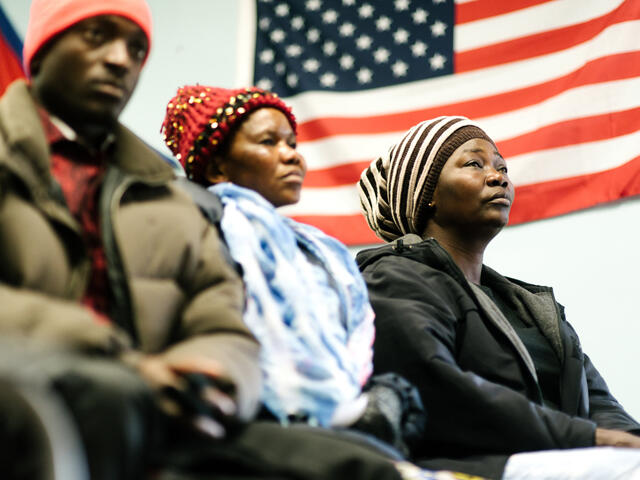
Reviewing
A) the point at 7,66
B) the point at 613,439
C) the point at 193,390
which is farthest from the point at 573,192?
the point at 193,390

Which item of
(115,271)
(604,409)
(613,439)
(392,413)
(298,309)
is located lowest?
(604,409)

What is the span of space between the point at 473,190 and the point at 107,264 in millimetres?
1311

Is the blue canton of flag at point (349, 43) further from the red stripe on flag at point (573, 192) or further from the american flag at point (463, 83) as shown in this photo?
the red stripe on flag at point (573, 192)

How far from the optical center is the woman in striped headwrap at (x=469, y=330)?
6.09ft

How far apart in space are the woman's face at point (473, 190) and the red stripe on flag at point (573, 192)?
2.37 ft

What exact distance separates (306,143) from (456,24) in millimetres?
711

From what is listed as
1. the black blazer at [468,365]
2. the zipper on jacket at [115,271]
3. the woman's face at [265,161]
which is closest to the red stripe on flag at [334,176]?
the black blazer at [468,365]

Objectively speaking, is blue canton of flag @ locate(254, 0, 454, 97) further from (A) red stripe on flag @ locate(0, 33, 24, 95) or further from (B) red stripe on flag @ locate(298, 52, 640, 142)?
(A) red stripe on flag @ locate(0, 33, 24, 95)

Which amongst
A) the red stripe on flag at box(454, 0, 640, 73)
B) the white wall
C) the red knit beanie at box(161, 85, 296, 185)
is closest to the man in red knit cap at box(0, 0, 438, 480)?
the red knit beanie at box(161, 85, 296, 185)

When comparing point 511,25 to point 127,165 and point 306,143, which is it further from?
point 127,165

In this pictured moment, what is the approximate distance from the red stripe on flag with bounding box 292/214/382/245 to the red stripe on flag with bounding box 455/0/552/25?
83cm

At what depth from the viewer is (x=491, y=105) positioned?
3307 millimetres

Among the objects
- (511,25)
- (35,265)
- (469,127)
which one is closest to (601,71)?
(511,25)

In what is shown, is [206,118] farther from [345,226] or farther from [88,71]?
[345,226]
